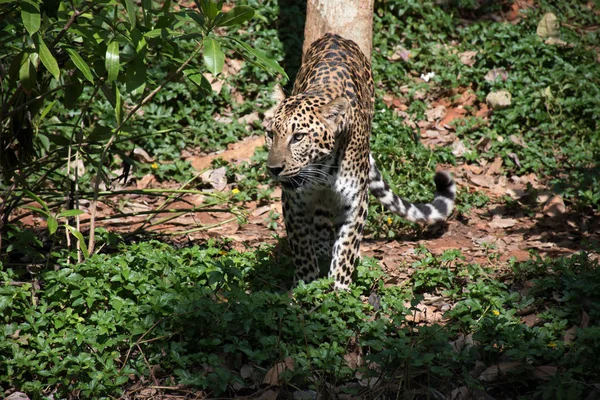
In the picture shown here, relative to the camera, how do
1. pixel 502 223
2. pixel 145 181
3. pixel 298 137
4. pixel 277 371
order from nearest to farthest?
pixel 277 371 < pixel 298 137 < pixel 502 223 < pixel 145 181

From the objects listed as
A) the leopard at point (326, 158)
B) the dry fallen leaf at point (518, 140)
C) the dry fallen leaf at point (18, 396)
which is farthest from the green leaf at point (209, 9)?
the dry fallen leaf at point (518, 140)

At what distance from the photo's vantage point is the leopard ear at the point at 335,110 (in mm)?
5973

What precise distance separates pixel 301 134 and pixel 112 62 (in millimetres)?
1598

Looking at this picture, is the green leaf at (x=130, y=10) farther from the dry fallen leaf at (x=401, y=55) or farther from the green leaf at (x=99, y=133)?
the dry fallen leaf at (x=401, y=55)

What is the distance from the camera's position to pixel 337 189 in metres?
6.27

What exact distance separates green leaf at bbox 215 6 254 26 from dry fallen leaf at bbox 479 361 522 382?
291cm

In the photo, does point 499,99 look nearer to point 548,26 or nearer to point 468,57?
point 468,57

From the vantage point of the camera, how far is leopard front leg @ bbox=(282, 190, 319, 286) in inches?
250

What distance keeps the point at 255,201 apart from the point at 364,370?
14.0 ft

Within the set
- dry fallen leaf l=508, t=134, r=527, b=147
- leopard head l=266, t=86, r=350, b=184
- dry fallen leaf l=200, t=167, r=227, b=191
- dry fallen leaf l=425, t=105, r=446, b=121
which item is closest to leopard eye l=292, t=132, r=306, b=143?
leopard head l=266, t=86, r=350, b=184

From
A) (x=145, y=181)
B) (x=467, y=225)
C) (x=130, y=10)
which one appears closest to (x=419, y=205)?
(x=467, y=225)

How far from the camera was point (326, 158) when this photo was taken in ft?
19.9

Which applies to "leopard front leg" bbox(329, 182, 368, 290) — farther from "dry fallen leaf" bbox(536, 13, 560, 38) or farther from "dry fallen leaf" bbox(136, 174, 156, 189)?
"dry fallen leaf" bbox(536, 13, 560, 38)

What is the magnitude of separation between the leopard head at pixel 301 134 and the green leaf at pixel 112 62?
139 centimetres
